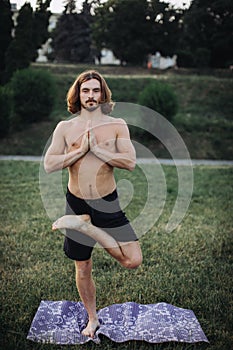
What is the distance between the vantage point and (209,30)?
12.8m

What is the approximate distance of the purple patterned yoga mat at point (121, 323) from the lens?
297 cm

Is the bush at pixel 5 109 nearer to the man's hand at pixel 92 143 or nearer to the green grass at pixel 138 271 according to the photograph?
the green grass at pixel 138 271

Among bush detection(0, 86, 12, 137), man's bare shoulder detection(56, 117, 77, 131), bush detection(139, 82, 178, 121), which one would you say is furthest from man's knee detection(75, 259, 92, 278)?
bush detection(139, 82, 178, 121)

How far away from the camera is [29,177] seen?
27.3 ft

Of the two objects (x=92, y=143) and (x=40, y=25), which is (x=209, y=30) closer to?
(x=40, y=25)

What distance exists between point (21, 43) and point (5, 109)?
2.59m

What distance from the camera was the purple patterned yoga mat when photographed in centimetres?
297

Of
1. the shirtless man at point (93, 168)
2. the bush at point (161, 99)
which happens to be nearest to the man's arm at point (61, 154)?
the shirtless man at point (93, 168)

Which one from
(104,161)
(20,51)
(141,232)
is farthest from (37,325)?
(20,51)

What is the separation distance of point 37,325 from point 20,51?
11.3 meters

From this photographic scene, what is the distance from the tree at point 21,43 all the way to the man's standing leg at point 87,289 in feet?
37.0

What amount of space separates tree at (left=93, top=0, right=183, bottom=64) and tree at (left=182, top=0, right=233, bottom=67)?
3.04ft

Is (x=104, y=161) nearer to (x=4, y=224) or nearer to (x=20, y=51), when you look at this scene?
(x=4, y=224)

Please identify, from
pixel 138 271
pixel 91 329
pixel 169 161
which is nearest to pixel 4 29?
pixel 169 161
